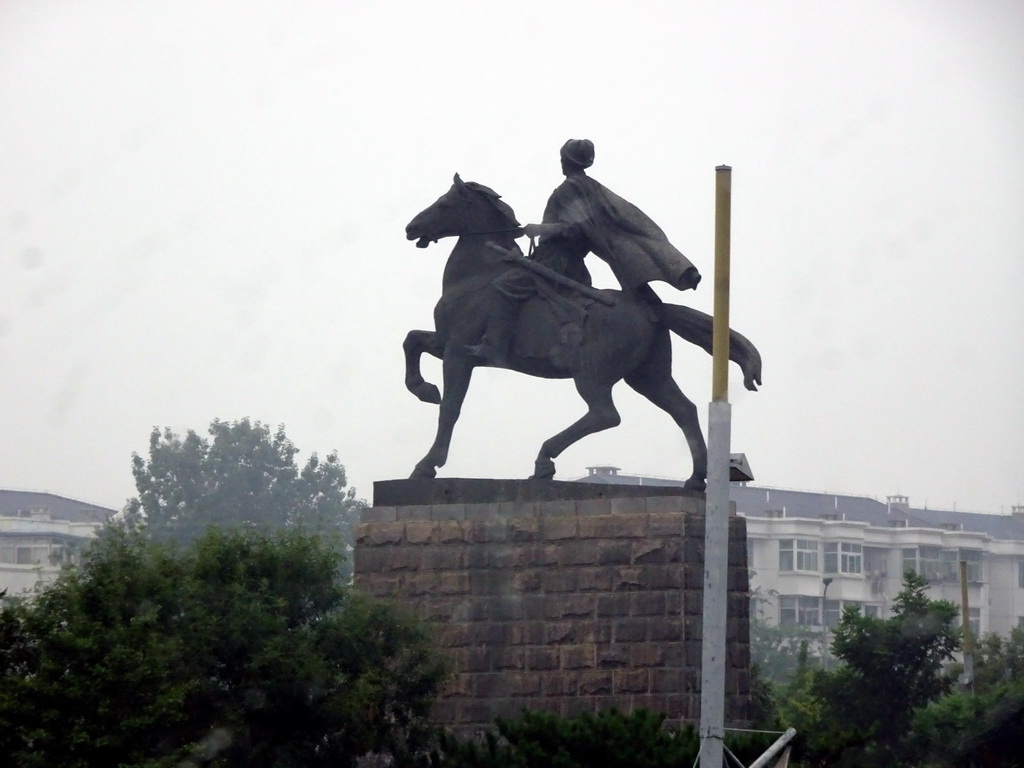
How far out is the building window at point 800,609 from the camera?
78625mm

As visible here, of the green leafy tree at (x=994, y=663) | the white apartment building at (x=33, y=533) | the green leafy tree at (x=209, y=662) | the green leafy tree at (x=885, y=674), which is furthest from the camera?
the white apartment building at (x=33, y=533)

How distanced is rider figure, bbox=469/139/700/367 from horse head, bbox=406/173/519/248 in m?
0.30

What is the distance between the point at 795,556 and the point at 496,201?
2527 inches

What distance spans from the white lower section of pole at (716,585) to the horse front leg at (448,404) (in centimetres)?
567

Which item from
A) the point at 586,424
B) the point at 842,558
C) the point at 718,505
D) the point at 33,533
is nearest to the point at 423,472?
the point at 586,424

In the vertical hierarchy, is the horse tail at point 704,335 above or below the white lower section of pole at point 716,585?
above

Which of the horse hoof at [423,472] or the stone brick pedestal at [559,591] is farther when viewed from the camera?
the horse hoof at [423,472]

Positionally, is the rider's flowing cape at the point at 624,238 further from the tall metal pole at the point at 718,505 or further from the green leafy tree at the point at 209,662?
the tall metal pole at the point at 718,505

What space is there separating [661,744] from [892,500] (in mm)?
84258

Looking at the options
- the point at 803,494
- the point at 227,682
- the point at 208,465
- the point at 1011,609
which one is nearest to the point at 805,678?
the point at 227,682

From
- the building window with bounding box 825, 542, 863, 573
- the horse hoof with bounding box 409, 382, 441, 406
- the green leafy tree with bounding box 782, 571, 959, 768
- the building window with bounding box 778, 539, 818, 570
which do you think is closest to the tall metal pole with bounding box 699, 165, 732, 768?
the horse hoof with bounding box 409, 382, 441, 406

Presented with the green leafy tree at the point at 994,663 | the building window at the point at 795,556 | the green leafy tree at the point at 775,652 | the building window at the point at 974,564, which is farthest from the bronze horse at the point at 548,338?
the building window at the point at 974,564

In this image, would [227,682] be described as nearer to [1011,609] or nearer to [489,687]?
[489,687]

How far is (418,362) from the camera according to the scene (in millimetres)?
17156
